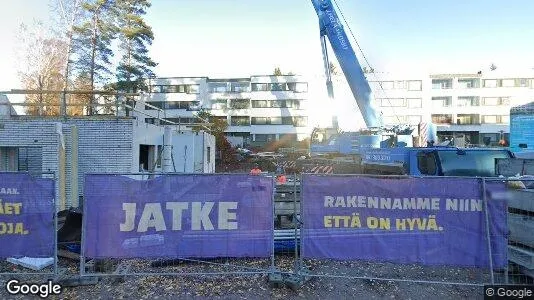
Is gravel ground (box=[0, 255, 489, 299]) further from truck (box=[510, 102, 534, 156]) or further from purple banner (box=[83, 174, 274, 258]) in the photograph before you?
truck (box=[510, 102, 534, 156])

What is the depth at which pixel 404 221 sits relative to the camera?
549 centimetres

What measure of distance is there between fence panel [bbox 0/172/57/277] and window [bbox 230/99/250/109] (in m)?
54.6

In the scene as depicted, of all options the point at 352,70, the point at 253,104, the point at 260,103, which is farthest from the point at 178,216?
the point at 253,104

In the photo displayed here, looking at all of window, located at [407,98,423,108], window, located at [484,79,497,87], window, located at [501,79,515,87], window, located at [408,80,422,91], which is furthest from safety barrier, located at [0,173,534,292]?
window, located at [501,79,515,87]

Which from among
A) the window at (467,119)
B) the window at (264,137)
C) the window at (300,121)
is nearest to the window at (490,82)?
the window at (467,119)

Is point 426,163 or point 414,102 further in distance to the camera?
point 414,102

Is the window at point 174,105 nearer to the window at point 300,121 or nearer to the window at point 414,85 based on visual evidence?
the window at point 300,121

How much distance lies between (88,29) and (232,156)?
60.5ft

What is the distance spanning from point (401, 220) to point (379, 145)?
44.8ft

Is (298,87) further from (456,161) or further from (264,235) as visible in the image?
(264,235)

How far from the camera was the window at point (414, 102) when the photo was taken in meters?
59.0

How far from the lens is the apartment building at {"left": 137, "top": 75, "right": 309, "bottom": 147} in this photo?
191 ft

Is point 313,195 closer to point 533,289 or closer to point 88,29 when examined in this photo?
point 533,289

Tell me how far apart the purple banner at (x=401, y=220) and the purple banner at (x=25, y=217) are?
166 inches
